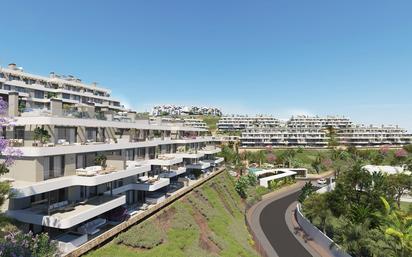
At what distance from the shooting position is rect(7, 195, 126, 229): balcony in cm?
2323

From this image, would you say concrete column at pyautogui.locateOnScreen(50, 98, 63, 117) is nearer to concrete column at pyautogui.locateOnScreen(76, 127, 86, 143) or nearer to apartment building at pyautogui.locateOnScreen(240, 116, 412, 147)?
concrete column at pyautogui.locateOnScreen(76, 127, 86, 143)

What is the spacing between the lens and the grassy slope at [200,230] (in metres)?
29.0

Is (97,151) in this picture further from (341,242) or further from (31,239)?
(341,242)

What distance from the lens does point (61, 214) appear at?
24578 millimetres

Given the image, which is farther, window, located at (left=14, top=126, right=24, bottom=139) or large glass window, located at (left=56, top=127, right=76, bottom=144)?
large glass window, located at (left=56, top=127, right=76, bottom=144)

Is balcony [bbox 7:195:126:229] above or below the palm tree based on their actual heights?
above

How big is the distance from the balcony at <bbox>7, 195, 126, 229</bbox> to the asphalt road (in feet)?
86.1

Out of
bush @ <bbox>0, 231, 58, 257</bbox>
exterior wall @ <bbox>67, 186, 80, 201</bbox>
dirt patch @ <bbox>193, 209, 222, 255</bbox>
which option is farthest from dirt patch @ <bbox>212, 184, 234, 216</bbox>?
bush @ <bbox>0, 231, 58, 257</bbox>

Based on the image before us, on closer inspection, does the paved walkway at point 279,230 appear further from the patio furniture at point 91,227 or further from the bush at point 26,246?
the bush at point 26,246

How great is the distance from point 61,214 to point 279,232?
1432 inches

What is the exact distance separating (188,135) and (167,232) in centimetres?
3347

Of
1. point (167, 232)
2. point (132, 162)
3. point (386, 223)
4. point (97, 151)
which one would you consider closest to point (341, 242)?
point (386, 223)

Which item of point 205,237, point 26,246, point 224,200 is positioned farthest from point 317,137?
point 26,246

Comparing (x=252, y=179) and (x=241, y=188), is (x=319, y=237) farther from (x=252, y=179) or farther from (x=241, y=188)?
(x=252, y=179)
